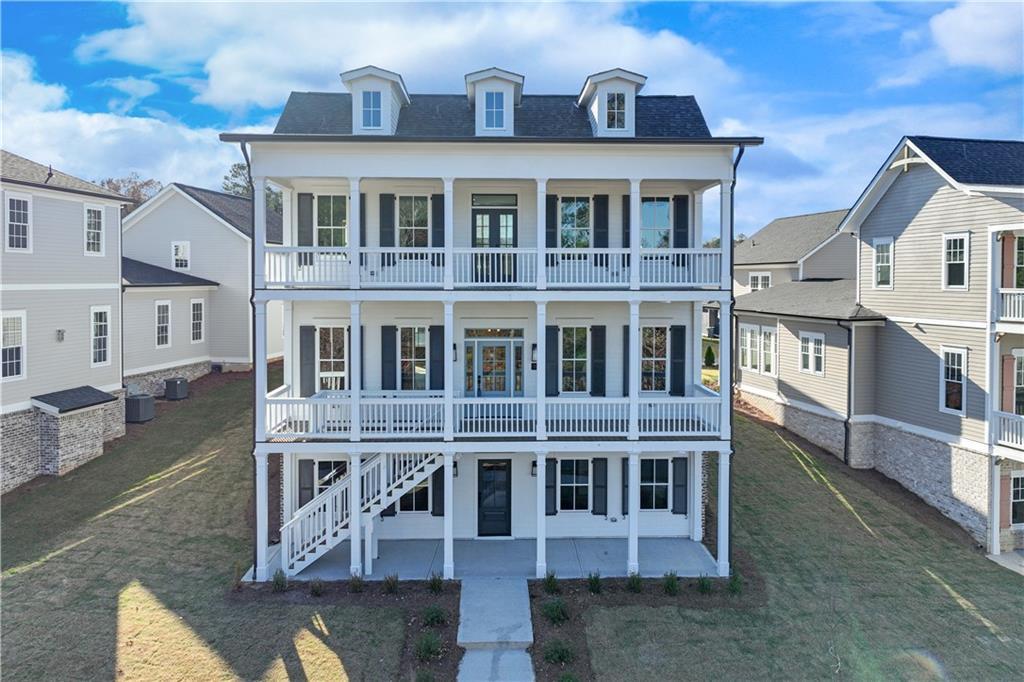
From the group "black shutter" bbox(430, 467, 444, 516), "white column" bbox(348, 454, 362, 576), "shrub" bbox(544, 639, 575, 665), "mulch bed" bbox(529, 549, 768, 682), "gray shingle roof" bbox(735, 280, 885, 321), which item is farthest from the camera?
"gray shingle roof" bbox(735, 280, 885, 321)

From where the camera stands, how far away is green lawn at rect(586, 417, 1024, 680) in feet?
35.8

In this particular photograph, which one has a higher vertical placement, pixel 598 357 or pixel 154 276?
pixel 154 276

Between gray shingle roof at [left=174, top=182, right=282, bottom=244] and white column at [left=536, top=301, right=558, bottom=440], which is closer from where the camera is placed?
white column at [left=536, top=301, right=558, bottom=440]

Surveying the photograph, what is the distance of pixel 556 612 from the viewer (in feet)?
39.5

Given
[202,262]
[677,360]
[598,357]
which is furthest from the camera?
[202,262]

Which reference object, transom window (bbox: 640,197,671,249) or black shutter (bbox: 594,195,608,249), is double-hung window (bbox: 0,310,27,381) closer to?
black shutter (bbox: 594,195,608,249)

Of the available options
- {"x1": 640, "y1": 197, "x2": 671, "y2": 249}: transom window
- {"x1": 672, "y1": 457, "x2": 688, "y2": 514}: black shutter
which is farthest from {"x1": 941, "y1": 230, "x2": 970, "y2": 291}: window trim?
{"x1": 672, "y1": 457, "x2": 688, "y2": 514}: black shutter

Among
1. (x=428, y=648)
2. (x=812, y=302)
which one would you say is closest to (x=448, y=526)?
(x=428, y=648)

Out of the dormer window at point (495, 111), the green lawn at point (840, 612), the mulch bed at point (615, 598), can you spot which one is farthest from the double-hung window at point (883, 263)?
the dormer window at point (495, 111)

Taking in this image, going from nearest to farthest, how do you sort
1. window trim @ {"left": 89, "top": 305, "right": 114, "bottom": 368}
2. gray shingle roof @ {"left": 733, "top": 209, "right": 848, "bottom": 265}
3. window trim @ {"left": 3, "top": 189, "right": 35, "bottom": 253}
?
window trim @ {"left": 3, "top": 189, "right": 35, "bottom": 253} < window trim @ {"left": 89, "top": 305, "right": 114, "bottom": 368} < gray shingle roof @ {"left": 733, "top": 209, "right": 848, "bottom": 265}

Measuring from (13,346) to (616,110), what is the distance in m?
17.7

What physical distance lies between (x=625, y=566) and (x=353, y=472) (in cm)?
647

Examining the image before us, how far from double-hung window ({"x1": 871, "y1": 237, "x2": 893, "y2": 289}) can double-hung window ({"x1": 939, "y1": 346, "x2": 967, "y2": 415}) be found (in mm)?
3012

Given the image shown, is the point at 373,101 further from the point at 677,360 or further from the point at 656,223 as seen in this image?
the point at 677,360
